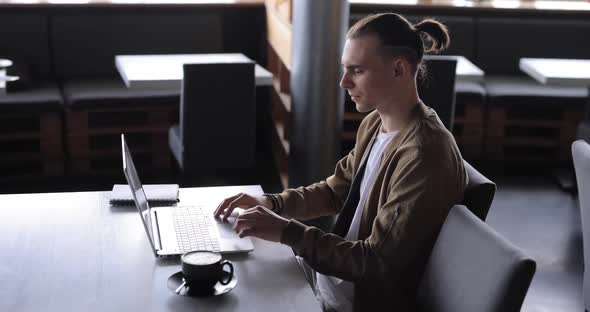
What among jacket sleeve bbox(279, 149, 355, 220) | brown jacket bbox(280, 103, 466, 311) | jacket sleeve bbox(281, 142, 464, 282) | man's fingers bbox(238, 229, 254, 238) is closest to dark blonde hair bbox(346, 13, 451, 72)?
brown jacket bbox(280, 103, 466, 311)

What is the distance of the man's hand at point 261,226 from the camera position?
6.01 feet

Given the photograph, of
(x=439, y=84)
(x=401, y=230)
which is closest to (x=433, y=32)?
(x=401, y=230)

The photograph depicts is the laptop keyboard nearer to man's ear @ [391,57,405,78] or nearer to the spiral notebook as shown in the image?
the spiral notebook

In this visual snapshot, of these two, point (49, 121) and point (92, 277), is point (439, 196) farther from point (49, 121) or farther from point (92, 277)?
point (49, 121)

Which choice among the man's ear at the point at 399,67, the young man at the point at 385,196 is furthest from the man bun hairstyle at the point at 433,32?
the man's ear at the point at 399,67

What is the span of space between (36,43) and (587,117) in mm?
3217

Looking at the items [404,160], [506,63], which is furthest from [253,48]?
[404,160]

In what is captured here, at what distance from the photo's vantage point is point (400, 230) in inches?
69.5

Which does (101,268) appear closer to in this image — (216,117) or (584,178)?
A: (584,178)

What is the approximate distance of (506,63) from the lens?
5375 millimetres

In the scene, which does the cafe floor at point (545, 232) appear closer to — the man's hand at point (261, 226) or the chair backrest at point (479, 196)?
the chair backrest at point (479, 196)

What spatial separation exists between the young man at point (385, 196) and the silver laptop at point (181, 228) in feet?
0.21

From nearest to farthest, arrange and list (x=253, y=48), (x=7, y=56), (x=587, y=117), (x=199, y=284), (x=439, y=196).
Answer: (x=199, y=284)
(x=439, y=196)
(x=587, y=117)
(x=7, y=56)
(x=253, y=48)

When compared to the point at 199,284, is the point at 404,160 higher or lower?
higher
